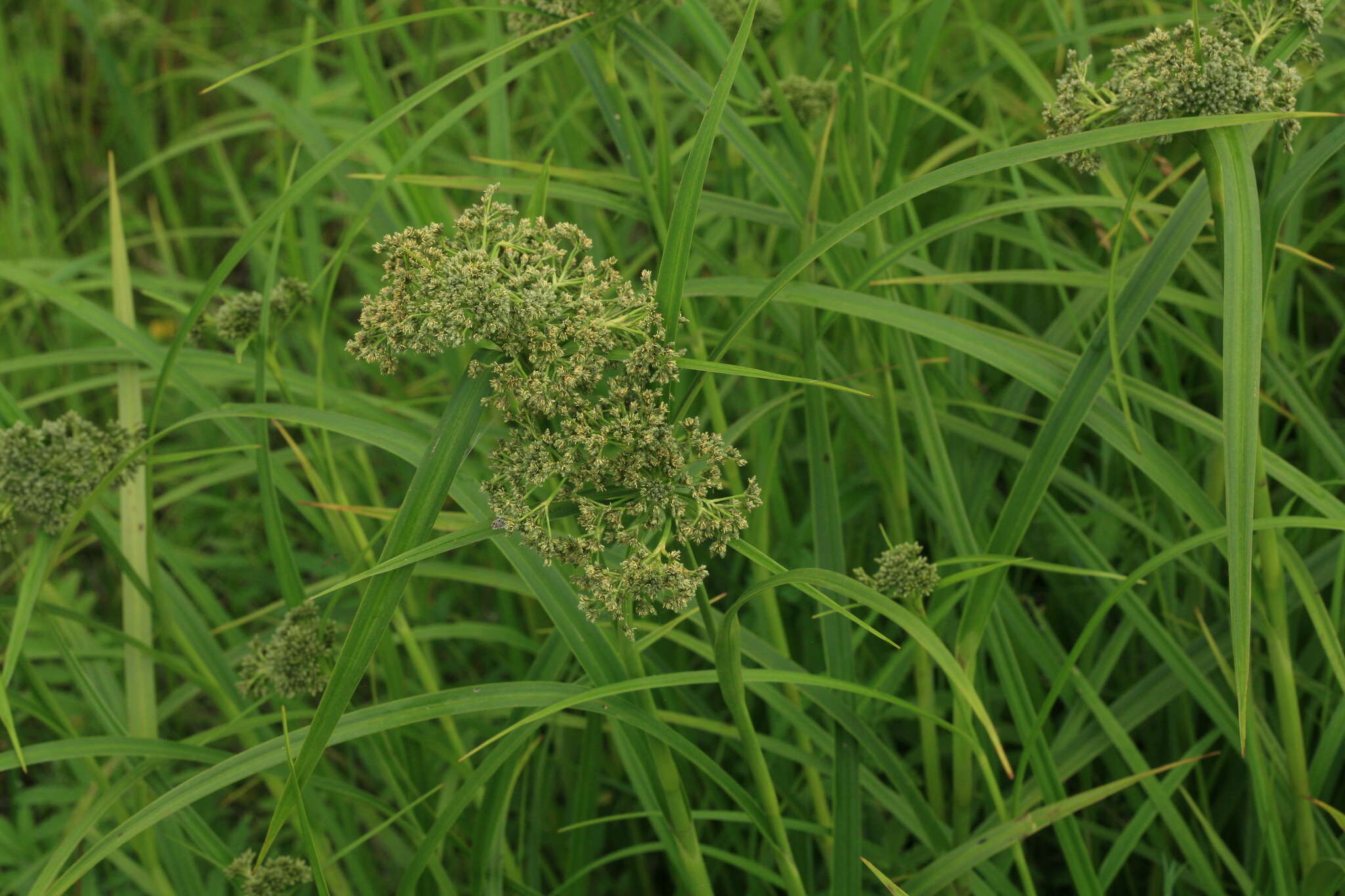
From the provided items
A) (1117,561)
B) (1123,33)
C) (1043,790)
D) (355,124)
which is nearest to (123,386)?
(355,124)

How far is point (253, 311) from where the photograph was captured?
2025mm

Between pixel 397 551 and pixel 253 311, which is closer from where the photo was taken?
pixel 397 551

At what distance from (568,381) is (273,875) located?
1.14 m

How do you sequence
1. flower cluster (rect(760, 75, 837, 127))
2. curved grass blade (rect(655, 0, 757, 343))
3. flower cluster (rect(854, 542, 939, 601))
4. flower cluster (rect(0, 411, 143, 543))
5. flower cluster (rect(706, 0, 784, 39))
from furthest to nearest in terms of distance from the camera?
1. flower cluster (rect(706, 0, 784, 39))
2. flower cluster (rect(760, 75, 837, 127))
3. flower cluster (rect(0, 411, 143, 543))
4. flower cluster (rect(854, 542, 939, 601))
5. curved grass blade (rect(655, 0, 757, 343))

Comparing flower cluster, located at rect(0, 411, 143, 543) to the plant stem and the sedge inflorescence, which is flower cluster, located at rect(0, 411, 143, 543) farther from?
the sedge inflorescence

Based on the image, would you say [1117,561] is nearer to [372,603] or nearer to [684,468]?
[684,468]

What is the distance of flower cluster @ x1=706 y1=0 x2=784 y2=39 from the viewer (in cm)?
233

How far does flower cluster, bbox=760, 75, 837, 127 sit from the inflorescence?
79 centimetres

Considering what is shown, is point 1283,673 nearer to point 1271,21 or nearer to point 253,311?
point 1271,21

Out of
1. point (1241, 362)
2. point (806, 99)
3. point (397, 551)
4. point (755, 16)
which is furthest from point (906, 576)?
point (755, 16)

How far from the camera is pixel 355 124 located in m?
3.21

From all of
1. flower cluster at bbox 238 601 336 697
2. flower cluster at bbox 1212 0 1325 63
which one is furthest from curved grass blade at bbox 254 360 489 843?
flower cluster at bbox 1212 0 1325 63

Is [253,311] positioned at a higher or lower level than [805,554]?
higher

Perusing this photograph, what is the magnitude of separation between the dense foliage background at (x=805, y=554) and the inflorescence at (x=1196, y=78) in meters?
0.09
